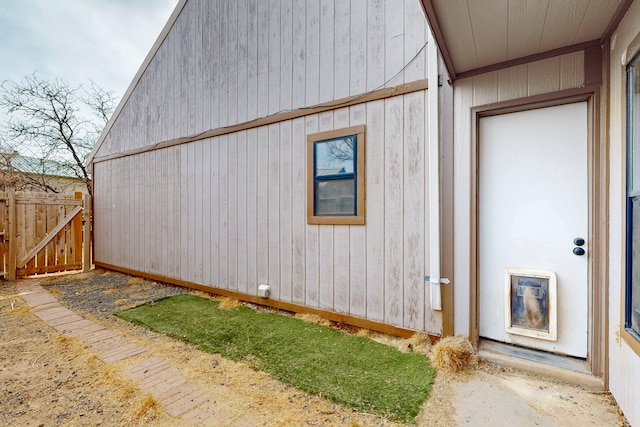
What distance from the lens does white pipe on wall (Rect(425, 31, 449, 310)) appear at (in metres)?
2.50

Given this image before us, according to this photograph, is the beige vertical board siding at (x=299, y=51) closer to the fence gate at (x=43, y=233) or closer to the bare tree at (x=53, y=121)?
the fence gate at (x=43, y=233)

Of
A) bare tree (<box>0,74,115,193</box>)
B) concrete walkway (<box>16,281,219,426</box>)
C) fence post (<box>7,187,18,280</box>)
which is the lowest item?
concrete walkway (<box>16,281,219,426</box>)

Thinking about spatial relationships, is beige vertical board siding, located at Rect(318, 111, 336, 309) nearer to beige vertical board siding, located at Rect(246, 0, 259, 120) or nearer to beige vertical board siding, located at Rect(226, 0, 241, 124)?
beige vertical board siding, located at Rect(246, 0, 259, 120)

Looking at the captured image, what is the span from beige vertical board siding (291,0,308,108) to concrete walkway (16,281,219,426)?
291 centimetres

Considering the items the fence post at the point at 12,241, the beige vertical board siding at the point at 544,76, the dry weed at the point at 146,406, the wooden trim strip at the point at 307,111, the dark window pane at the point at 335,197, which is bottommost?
the dry weed at the point at 146,406

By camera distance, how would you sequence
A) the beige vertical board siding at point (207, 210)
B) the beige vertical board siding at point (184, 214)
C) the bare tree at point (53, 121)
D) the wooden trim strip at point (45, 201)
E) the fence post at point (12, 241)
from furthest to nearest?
the bare tree at point (53, 121) → the wooden trim strip at point (45, 201) → the fence post at point (12, 241) → the beige vertical board siding at point (184, 214) → the beige vertical board siding at point (207, 210)

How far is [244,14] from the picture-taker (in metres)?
4.00

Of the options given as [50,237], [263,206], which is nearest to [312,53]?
[263,206]

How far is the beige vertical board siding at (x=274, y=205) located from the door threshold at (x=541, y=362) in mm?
2272

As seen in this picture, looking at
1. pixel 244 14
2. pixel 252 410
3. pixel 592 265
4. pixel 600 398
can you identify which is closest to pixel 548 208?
pixel 592 265

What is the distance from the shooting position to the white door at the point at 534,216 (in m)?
2.19

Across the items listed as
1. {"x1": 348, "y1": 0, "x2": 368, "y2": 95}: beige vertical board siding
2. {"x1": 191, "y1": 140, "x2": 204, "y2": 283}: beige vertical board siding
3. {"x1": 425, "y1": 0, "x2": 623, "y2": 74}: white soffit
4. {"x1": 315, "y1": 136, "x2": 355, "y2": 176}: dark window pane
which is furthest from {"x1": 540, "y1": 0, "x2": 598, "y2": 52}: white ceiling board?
{"x1": 191, "y1": 140, "x2": 204, "y2": 283}: beige vertical board siding

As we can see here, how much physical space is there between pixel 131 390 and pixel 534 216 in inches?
126

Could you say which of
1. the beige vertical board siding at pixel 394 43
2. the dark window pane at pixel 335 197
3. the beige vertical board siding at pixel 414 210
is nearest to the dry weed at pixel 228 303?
the dark window pane at pixel 335 197
